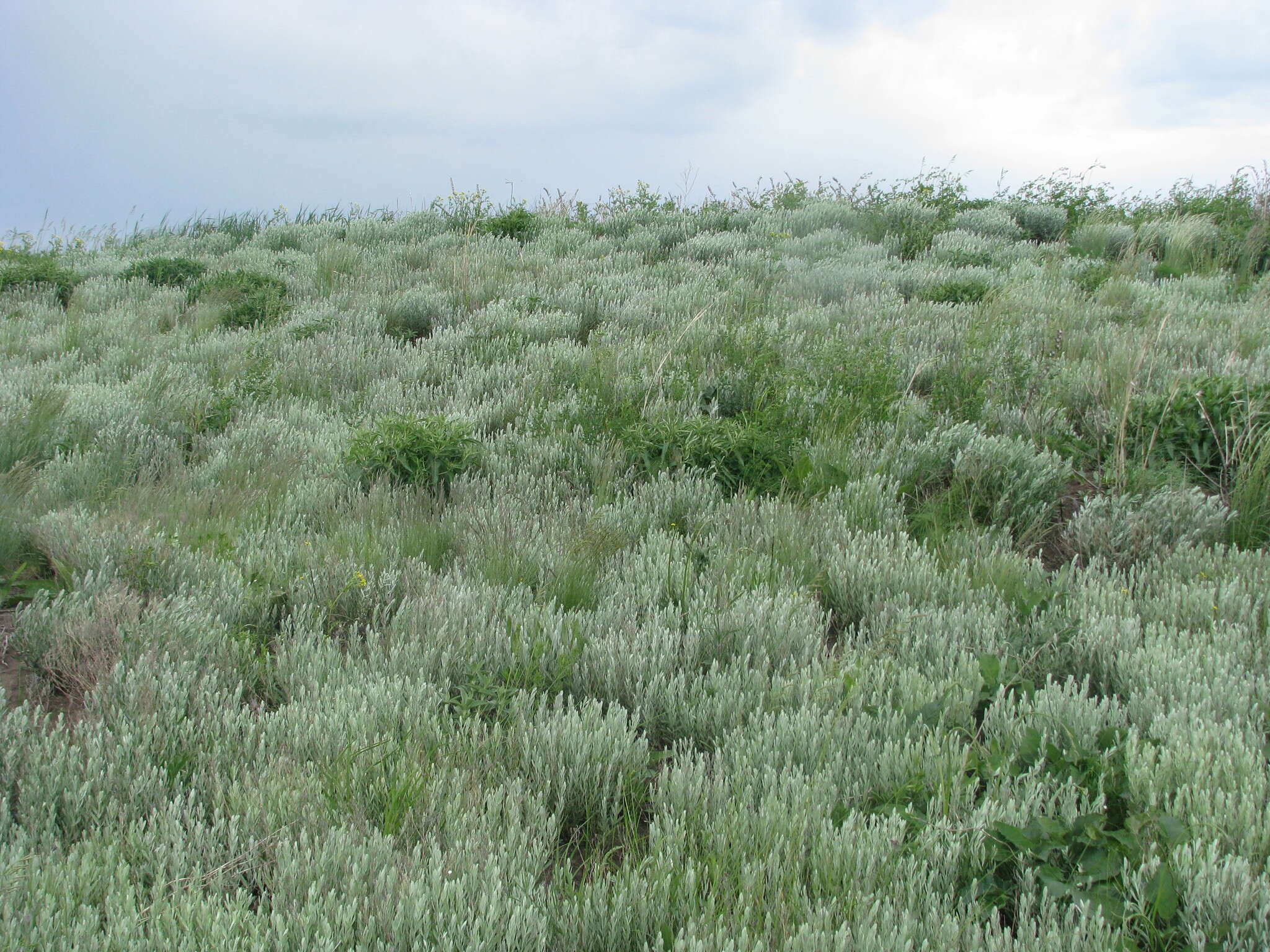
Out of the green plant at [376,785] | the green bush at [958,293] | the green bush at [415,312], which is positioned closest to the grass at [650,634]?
the green plant at [376,785]

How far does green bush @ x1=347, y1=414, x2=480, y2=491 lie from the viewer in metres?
4.82

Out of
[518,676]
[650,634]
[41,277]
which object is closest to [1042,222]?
[650,634]

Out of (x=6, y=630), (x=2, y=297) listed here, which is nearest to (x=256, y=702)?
(x=6, y=630)

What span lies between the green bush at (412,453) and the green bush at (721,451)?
1039 mm

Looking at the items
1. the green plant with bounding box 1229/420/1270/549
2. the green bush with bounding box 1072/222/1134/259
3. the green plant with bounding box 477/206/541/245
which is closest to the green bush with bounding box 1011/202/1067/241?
the green bush with bounding box 1072/222/1134/259

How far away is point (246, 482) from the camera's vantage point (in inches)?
188

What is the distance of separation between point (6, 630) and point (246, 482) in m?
1.45

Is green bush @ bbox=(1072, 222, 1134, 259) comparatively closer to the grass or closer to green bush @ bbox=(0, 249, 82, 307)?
the grass

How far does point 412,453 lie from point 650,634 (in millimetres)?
2255

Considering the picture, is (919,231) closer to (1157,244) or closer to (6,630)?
(1157,244)

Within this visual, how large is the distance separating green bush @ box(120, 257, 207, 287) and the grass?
2994mm

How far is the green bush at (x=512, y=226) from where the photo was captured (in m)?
11.9

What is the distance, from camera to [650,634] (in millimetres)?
3248

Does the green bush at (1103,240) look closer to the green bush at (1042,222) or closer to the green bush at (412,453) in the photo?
the green bush at (1042,222)
